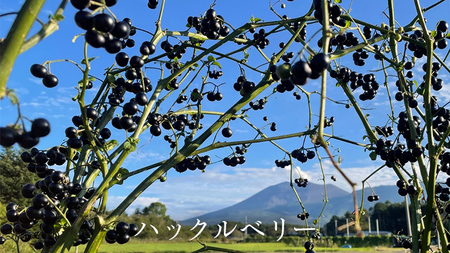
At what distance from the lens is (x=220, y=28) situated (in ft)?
8.38

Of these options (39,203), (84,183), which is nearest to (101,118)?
(84,183)

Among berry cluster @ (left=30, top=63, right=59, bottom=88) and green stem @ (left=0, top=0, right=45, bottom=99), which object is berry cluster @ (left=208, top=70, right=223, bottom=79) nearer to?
berry cluster @ (left=30, top=63, right=59, bottom=88)

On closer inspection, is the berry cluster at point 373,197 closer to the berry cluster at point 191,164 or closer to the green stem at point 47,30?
the berry cluster at point 191,164

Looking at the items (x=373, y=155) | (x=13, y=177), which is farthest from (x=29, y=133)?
(x=13, y=177)

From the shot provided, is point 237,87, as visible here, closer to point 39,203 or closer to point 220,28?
point 220,28

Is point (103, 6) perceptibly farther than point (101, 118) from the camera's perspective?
No

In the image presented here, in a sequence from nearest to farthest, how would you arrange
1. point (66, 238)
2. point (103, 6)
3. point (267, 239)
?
1. point (103, 6)
2. point (66, 238)
3. point (267, 239)

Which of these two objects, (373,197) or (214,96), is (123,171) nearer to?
(214,96)

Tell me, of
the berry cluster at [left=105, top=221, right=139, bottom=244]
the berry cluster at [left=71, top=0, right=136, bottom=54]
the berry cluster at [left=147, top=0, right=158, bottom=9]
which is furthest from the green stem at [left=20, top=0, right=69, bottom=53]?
the berry cluster at [left=147, top=0, right=158, bottom=9]

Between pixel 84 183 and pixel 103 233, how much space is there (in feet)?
1.85

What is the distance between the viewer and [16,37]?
854 millimetres

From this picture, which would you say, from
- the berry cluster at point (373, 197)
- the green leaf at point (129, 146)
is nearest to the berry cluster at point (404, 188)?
the berry cluster at point (373, 197)

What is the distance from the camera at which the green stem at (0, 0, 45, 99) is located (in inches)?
32.7

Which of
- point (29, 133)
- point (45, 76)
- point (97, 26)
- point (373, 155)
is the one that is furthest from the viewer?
point (373, 155)
